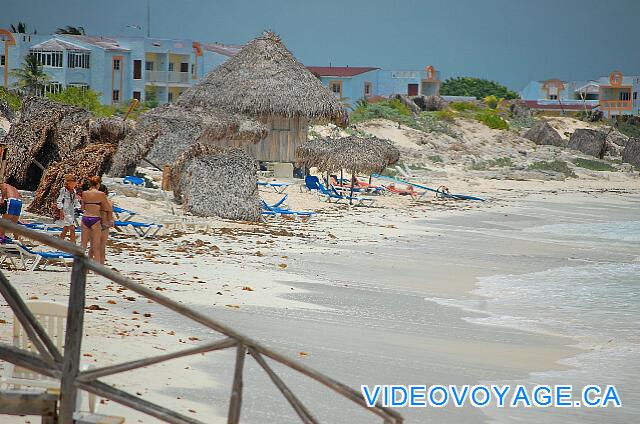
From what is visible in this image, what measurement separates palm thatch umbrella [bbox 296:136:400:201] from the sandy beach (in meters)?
3.43

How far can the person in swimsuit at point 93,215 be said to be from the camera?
11.5 m

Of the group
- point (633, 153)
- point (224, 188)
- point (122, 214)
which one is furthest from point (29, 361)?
point (633, 153)

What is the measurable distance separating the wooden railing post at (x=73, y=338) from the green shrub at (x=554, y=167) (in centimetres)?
3657

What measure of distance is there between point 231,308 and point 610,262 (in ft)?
30.0

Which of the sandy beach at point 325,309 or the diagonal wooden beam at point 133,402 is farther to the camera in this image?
the sandy beach at point 325,309

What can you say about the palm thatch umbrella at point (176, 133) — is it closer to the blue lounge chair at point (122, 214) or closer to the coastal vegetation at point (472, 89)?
the blue lounge chair at point (122, 214)

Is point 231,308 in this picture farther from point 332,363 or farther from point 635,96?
point 635,96

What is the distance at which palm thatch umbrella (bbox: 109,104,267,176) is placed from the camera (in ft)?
75.6

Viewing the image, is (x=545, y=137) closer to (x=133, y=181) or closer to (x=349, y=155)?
(x=349, y=155)

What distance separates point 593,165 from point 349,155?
22.6 m

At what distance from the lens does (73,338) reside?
14.3ft

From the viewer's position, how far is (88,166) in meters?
16.4

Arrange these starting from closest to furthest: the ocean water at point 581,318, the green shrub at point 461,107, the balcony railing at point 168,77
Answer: the ocean water at point 581,318 < the green shrub at point 461,107 < the balcony railing at point 168,77

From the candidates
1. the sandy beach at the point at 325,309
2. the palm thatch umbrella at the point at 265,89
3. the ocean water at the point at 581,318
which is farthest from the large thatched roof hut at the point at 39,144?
the palm thatch umbrella at the point at 265,89
